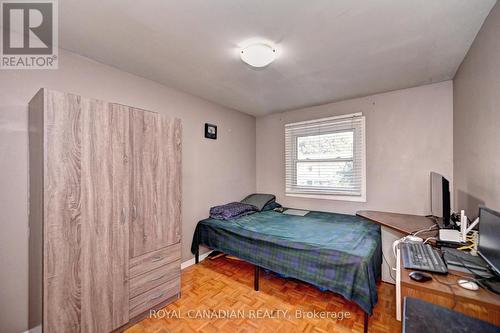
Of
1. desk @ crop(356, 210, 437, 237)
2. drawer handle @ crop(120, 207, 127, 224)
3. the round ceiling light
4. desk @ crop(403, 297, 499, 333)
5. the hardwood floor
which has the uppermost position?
the round ceiling light

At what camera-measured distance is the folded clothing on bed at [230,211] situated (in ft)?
10.0

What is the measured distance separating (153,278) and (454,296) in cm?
221

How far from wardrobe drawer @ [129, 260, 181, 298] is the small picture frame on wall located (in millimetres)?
1825

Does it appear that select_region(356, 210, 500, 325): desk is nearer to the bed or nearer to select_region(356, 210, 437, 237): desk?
the bed

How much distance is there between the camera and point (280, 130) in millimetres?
3988

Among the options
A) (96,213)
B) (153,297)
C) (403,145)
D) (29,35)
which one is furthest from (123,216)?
(403,145)

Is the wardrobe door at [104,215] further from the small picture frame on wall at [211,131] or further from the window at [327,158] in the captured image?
the window at [327,158]

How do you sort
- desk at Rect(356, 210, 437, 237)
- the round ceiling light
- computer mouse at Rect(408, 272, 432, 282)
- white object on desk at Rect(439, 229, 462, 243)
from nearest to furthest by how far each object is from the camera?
computer mouse at Rect(408, 272, 432, 282), white object on desk at Rect(439, 229, 462, 243), the round ceiling light, desk at Rect(356, 210, 437, 237)

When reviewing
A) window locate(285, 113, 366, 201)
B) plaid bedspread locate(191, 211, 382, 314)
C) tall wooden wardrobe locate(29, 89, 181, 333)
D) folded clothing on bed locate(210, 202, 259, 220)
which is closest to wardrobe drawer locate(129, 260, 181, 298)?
tall wooden wardrobe locate(29, 89, 181, 333)

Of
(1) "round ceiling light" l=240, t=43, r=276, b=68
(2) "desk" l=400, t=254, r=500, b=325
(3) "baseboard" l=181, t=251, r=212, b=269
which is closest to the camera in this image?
(2) "desk" l=400, t=254, r=500, b=325

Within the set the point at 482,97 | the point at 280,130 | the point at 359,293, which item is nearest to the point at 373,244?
the point at 359,293

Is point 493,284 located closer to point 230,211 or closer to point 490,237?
point 490,237

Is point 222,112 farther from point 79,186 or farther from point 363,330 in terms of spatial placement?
point 363,330

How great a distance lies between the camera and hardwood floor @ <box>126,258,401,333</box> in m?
1.84
